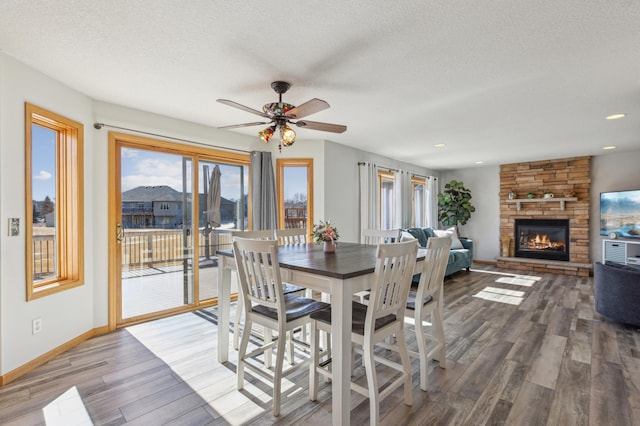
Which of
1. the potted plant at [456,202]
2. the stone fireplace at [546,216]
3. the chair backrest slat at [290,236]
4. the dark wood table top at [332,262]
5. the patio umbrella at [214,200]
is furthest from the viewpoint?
the potted plant at [456,202]

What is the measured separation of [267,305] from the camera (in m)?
2.10

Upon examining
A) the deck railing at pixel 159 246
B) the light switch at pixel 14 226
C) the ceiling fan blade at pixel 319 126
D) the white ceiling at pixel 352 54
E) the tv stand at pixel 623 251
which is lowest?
the tv stand at pixel 623 251

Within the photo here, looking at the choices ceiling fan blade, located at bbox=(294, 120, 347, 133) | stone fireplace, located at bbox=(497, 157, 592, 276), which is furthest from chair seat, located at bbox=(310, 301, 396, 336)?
stone fireplace, located at bbox=(497, 157, 592, 276)

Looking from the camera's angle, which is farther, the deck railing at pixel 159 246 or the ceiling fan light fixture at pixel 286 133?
the deck railing at pixel 159 246

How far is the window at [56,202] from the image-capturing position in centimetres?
275

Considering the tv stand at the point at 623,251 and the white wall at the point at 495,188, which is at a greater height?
the white wall at the point at 495,188

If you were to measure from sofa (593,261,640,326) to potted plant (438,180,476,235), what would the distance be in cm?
386

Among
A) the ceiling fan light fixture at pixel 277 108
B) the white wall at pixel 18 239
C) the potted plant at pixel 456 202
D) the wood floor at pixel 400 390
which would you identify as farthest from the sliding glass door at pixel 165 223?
the potted plant at pixel 456 202

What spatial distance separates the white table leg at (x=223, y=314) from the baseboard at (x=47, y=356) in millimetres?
1481

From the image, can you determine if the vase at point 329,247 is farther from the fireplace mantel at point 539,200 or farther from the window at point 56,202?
the fireplace mantel at point 539,200

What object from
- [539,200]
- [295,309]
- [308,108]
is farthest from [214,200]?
[539,200]

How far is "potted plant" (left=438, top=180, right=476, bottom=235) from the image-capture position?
7516mm

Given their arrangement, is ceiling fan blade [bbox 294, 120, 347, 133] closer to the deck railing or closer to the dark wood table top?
the dark wood table top

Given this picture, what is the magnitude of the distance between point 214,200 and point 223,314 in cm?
203
